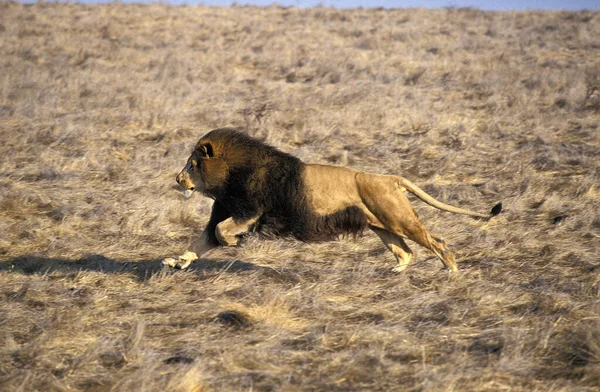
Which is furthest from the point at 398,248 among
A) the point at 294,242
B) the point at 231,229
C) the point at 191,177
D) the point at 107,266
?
the point at 107,266

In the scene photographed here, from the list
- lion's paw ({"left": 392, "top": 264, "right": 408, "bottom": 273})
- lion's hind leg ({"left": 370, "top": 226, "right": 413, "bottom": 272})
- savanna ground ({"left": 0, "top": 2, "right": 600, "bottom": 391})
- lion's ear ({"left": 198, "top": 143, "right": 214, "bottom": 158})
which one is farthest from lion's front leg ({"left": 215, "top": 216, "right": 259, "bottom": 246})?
lion's paw ({"left": 392, "top": 264, "right": 408, "bottom": 273})

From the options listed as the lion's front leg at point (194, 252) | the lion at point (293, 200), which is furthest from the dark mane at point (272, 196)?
the lion's front leg at point (194, 252)

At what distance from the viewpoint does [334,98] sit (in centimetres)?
1508

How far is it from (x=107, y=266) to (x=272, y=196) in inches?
74.5

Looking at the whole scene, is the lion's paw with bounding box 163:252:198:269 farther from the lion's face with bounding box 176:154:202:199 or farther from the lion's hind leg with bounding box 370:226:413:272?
the lion's hind leg with bounding box 370:226:413:272

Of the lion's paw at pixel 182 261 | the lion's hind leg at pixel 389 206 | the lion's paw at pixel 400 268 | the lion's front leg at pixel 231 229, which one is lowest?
the lion's paw at pixel 400 268

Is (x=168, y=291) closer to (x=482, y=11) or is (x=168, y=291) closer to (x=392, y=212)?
(x=392, y=212)

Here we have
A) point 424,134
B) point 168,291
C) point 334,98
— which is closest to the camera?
point 168,291

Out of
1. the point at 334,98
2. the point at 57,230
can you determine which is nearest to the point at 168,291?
the point at 57,230

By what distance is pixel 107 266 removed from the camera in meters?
7.28

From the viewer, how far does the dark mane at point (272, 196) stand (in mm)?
6648

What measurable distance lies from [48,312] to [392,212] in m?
3.07

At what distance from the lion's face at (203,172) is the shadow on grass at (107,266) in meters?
0.75

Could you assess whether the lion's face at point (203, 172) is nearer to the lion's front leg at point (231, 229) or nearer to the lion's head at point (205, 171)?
the lion's head at point (205, 171)
